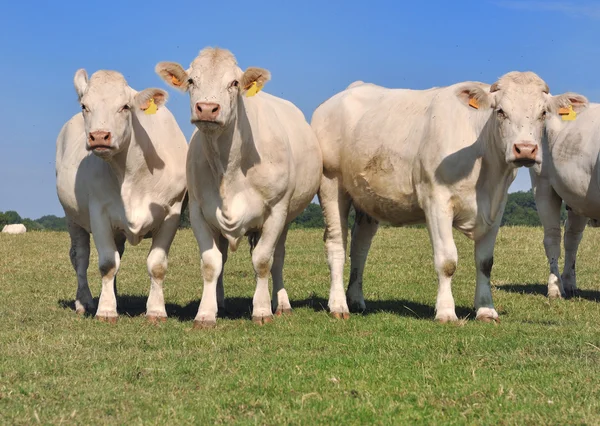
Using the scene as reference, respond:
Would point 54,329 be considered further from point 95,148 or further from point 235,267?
point 235,267

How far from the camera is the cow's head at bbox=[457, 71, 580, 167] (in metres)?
9.80

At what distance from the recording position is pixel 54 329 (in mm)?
10328

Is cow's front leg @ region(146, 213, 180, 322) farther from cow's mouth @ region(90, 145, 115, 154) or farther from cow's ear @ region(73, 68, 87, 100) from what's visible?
cow's ear @ region(73, 68, 87, 100)

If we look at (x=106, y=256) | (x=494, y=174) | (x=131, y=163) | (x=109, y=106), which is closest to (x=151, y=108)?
(x=109, y=106)

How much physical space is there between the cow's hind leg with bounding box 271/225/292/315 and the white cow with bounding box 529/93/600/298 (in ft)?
14.8

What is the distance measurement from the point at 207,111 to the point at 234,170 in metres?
1.03

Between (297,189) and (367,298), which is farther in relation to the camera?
(367,298)

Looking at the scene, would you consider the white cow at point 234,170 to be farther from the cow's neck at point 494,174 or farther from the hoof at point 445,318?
the cow's neck at point 494,174

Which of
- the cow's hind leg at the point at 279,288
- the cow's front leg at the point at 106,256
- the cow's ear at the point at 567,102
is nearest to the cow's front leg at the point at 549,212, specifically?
the cow's ear at the point at 567,102

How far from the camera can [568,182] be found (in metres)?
13.6

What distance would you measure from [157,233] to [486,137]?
4443 millimetres

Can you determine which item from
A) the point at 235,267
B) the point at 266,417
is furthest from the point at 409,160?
the point at 235,267

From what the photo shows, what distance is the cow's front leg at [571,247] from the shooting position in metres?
14.6

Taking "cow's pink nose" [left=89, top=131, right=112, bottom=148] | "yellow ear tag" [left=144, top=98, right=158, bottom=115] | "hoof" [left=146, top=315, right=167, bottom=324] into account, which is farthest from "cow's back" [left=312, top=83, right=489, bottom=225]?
"cow's pink nose" [left=89, top=131, right=112, bottom=148]
